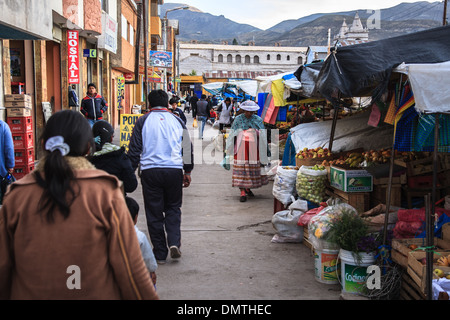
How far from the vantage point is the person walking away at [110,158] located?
14.5 ft

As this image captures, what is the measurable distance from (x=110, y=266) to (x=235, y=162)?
735cm

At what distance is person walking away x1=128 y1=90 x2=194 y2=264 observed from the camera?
541 centimetres

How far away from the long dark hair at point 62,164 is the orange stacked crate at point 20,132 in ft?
25.2

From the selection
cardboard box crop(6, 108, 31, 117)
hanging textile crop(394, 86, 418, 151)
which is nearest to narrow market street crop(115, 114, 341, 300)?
hanging textile crop(394, 86, 418, 151)

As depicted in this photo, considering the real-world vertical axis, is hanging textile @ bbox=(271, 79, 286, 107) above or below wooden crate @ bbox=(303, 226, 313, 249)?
above

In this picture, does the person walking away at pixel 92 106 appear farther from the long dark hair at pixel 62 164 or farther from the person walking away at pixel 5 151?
the long dark hair at pixel 62 164

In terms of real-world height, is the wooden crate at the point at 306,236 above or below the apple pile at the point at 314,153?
below

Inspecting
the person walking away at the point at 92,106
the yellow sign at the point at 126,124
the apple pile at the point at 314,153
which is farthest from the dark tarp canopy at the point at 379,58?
the person walking away at the point at 92,106

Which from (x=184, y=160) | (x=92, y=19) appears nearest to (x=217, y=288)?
(x=184, y=160)

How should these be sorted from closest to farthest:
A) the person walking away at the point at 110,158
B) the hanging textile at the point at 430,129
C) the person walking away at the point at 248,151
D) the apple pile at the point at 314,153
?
the person walking away at the point at 110,158 → the hanging textile at the point at 430,129 → the apple pile at the point at 314,153 → the person walking away at the point at 248,151

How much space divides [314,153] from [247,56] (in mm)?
101123

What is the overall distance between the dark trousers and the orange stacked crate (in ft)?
15.7

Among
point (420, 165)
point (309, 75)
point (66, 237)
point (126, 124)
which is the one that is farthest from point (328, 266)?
point (126, 124)

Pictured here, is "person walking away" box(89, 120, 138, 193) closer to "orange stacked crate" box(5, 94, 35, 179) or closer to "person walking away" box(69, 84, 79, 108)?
"orange stacked crate" box(5, 94, 35, 179)
